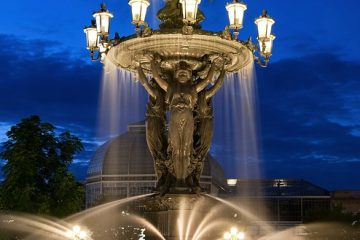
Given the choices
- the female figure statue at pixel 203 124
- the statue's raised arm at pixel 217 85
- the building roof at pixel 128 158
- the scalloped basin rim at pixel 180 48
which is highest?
the building roof at pixel 128 158

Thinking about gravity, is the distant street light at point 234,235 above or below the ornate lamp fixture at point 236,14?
below

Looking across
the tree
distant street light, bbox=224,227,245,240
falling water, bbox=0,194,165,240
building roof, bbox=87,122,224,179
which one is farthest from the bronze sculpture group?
building roof, bbox=87,122,224,179

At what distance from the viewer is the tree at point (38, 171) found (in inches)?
866

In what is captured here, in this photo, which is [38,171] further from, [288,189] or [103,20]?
[288,189]

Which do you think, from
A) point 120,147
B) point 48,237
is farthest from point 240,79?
point 120,147

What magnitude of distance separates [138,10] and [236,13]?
1867 mm

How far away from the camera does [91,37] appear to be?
14.6 meters

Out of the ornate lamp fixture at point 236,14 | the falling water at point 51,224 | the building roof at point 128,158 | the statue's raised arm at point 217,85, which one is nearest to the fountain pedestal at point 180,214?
the statue's raised arm at point 217,85

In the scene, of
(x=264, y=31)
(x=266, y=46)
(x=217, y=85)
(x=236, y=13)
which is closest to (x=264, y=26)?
(x=264, y=31)

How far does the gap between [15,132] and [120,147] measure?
5694 cm

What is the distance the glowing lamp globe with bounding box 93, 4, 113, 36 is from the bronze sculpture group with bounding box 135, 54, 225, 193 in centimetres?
92

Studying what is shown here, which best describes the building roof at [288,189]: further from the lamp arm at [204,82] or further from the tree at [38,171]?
the lamp arm at [204,82]

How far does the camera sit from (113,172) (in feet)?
276

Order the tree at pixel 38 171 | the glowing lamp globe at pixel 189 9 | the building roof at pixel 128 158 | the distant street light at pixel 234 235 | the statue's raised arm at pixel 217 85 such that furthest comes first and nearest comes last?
the building roof at pixel 128 158
the tree at pixel 38 171
the statue's raised arm at pixel 217 85
the glowing lamp globe at pixel 189 9
the distant street light at pixel 234 235
